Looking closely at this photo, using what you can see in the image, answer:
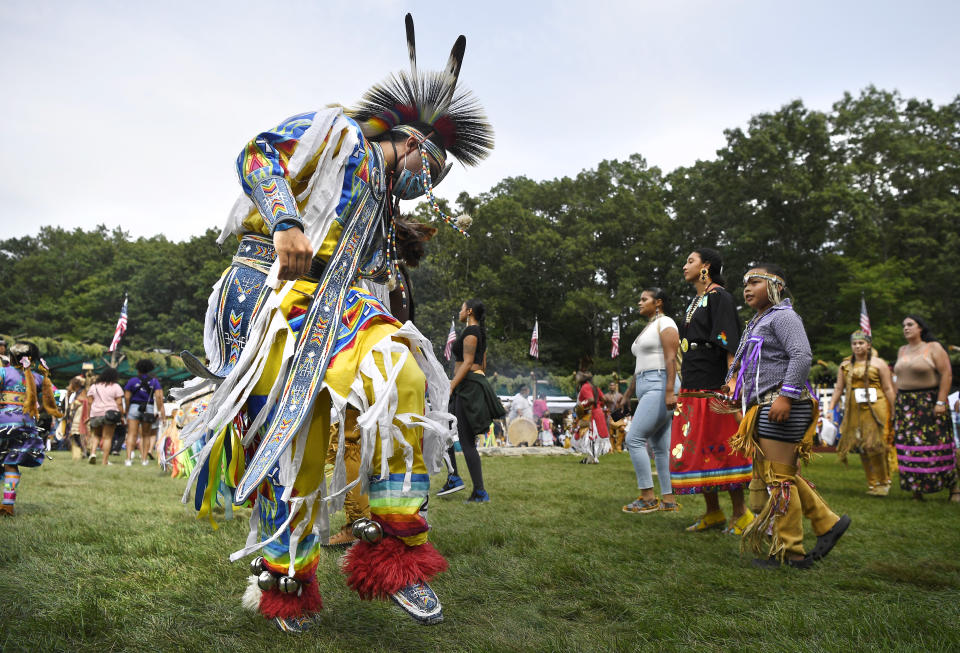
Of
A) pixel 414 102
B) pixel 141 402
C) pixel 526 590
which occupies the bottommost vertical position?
pixel 526 590

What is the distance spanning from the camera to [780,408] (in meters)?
4.00

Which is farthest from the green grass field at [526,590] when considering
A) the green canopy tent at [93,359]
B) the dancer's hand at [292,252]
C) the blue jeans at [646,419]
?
the green canopy tent at [93,359]

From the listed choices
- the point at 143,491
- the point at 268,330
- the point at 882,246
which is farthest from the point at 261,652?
the point at 882,246

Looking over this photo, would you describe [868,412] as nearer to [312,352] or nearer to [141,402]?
[312,352]

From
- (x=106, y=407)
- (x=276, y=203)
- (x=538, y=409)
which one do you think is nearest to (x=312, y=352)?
(x=276, y=203)

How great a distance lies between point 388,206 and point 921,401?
7101 mm

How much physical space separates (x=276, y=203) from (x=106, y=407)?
11.8 meters

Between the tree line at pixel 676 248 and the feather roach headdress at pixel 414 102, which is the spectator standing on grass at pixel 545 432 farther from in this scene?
the feather roach headdress at pixel 414 102

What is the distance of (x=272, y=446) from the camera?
2.50 m

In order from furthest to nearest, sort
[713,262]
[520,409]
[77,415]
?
[520,409], [77,415], [713,262]

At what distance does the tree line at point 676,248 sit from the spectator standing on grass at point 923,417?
25.4 meters

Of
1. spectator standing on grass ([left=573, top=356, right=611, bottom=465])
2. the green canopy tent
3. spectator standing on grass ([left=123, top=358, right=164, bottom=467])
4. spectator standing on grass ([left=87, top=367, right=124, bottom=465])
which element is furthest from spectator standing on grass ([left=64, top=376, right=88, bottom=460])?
spectator standing on grass ([left=573, top=356, right=611, bottom=465])

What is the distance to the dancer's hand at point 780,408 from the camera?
399cm

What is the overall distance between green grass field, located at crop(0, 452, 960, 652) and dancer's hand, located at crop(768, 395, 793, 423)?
0.84m
